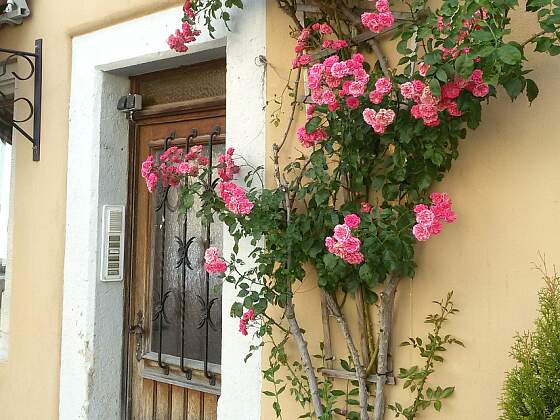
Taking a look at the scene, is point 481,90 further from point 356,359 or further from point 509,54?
point 356,359

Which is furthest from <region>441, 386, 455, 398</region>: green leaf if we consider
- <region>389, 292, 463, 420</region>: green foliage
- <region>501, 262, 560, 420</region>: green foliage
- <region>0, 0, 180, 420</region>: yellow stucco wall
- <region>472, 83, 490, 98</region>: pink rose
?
<region>0, 0, 180, 420</region>: yellow stucco wall

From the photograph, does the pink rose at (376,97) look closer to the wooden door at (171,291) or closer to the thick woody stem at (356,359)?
the thick woody stem at (356,359)

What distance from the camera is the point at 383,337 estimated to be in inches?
104

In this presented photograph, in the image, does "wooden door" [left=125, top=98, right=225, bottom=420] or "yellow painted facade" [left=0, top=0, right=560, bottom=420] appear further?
"wooden door" [left=125, top=98, right=225, bottom=420]

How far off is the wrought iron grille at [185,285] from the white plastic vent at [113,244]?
20cm

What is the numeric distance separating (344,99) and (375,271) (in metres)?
0.63

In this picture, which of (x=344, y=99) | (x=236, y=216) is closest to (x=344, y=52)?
(x=344, y=99)

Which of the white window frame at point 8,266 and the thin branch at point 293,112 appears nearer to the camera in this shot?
the thin branch at point 293,112

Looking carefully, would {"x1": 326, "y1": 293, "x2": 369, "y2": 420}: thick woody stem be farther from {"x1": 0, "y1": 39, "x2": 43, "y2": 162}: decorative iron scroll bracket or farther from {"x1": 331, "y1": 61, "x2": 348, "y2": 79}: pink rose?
{"x1": 0, "y1": 39, "x2": 43, "y2": 162}: decorative iron scroll bracket

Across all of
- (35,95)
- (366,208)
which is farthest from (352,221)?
(35,95)

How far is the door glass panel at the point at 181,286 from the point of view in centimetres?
355

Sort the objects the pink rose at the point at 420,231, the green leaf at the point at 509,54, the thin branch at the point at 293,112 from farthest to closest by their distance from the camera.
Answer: the thin branch at the point at 293,112
the pink rose at the point at 420,231
the green leaf at the point at 509,54

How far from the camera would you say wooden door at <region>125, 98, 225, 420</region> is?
356cm

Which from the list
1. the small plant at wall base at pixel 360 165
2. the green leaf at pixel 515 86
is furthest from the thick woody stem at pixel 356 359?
the green leaf at pixel 515 86
